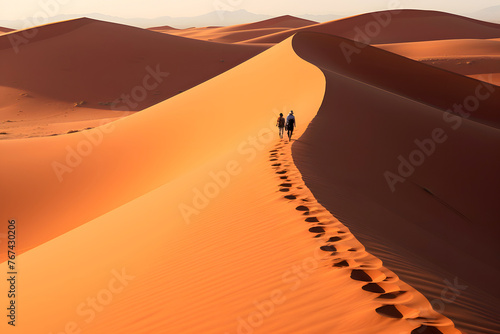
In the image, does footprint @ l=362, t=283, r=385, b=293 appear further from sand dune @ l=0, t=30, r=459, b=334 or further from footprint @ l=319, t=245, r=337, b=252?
footprint @ l=319, t=245, r=337, b=252

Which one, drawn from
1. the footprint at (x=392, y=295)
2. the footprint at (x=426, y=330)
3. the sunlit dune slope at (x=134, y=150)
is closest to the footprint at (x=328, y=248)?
the footprint at (x=392, y=295)

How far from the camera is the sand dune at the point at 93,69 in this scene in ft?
109

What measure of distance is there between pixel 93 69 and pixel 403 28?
49918 millimetres

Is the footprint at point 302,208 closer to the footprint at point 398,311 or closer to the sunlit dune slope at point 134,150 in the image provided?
the footprint at point 398,311

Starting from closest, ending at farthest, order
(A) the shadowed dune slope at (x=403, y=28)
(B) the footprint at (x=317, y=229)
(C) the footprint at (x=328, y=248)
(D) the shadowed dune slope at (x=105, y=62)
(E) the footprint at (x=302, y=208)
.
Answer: (C) the footprint at (x=328, y=248) → (B) the footprint at (x=317, y=229) → (E) the footprint at (x=302, y=208) → (D) the shadowed dune slope at (x=105, y=62) → (A) the shadowed dune slope at (x=403, y=28)

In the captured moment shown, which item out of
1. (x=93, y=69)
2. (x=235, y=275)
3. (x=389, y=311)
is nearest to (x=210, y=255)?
(x=235, y=275)

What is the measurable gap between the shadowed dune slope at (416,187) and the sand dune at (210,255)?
423mm

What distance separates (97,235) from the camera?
766cm

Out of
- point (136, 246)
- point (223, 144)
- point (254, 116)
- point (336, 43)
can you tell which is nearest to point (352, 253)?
point (136, 246)

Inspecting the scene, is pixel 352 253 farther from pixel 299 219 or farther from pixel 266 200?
pixel 266 200

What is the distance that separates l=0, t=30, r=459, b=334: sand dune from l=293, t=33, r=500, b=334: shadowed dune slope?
Answer: 42 centimetres

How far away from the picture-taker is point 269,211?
5.84m

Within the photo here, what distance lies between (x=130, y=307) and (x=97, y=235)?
327 centimetres

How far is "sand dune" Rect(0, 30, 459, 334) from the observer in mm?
3654
